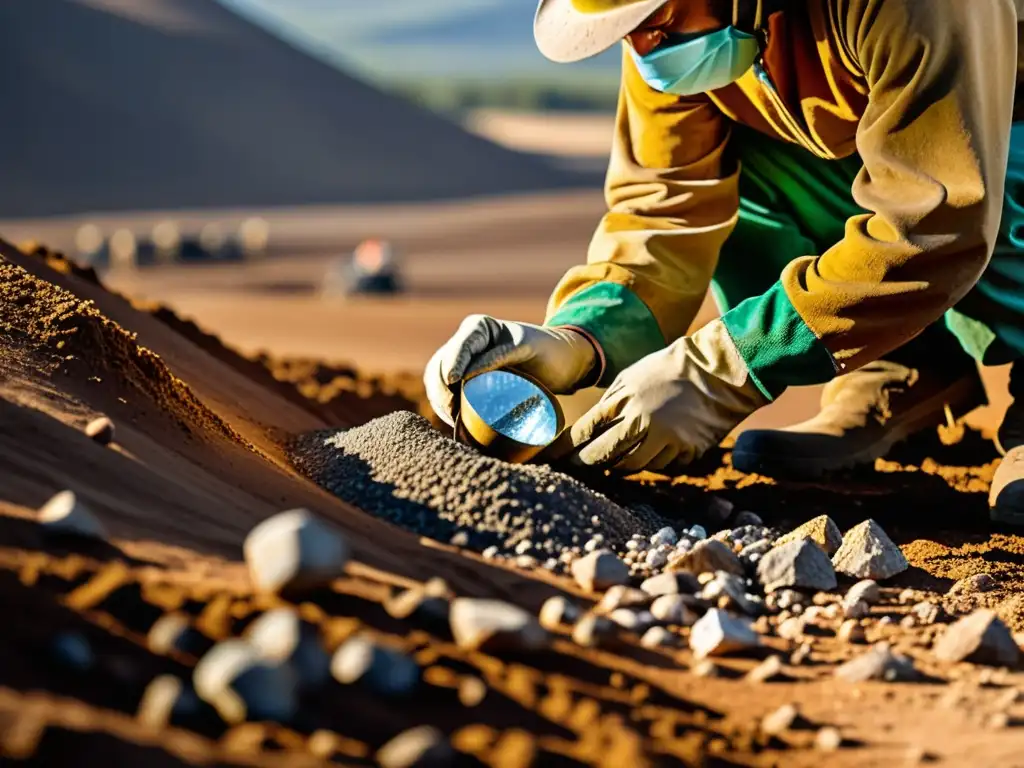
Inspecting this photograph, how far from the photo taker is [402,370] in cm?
498

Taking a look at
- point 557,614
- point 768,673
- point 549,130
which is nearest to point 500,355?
point 557,614

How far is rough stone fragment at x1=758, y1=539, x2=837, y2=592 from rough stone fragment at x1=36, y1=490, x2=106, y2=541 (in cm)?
101

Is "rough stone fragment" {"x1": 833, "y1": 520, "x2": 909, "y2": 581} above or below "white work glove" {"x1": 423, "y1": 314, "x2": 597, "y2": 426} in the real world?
below

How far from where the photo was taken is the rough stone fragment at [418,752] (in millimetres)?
1396

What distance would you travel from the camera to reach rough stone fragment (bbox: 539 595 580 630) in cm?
183

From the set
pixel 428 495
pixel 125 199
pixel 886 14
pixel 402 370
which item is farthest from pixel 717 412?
pixel 125 199

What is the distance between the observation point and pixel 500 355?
105 inches

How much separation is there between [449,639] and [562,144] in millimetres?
22301

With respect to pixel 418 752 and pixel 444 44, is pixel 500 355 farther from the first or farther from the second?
pixel 444 44

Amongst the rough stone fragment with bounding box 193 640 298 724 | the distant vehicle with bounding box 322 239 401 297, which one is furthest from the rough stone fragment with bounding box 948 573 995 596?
the distant vehicle with bounding box 322 239 401 297

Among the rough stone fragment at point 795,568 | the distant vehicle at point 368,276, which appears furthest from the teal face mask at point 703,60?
the distant vehicle at point 368,276

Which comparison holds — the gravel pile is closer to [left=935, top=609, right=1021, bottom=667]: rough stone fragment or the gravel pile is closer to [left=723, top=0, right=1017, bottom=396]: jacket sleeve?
[left=723, top=0, right=1017, bottom=396]: jacket sleeve

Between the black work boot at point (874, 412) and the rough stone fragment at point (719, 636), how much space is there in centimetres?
119

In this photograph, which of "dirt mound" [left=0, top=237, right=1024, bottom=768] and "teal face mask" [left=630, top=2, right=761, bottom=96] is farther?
"teal face mask" [left=630, top=2, right=761, bottom=96]
